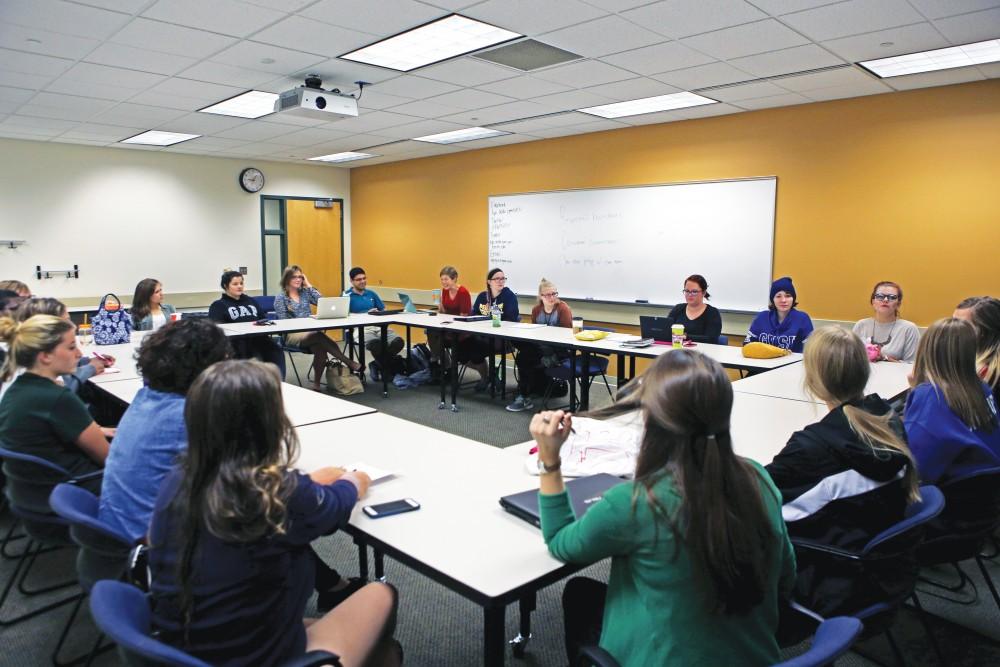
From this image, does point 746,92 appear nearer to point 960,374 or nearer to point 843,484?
point 960,374

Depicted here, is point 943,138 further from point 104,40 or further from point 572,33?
point 104,40

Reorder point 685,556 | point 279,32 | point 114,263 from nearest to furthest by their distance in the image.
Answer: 1. point 685,556
2. point 279,32
3. point 114,263

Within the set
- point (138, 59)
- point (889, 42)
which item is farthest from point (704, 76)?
point (138, 59)

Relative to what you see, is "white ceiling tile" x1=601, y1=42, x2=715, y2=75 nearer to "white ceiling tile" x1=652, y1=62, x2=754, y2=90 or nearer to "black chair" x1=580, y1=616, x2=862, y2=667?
"white ceiling tile" x1=652, y1=62, x2=754, y2=90

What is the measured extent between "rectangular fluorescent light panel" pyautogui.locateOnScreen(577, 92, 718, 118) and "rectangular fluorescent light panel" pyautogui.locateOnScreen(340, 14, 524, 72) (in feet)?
6.03

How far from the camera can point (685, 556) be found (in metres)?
1.12

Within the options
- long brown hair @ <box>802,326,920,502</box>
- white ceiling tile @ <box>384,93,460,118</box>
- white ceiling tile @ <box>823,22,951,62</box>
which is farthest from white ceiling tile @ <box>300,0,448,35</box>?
long brown hair @ <box>802,326,920,502</box>

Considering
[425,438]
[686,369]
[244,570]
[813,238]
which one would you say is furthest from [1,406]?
[813,238]

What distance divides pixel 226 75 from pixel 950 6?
4.35 meters

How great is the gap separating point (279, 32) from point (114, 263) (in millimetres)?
5591

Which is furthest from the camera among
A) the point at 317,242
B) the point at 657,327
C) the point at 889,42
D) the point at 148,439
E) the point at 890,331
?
the point at 317,242

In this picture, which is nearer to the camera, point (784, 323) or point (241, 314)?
point (784, 323)

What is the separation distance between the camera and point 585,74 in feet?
14.8

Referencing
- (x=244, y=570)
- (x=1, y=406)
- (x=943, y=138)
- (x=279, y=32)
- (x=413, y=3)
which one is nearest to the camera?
(x=244, y=570)
